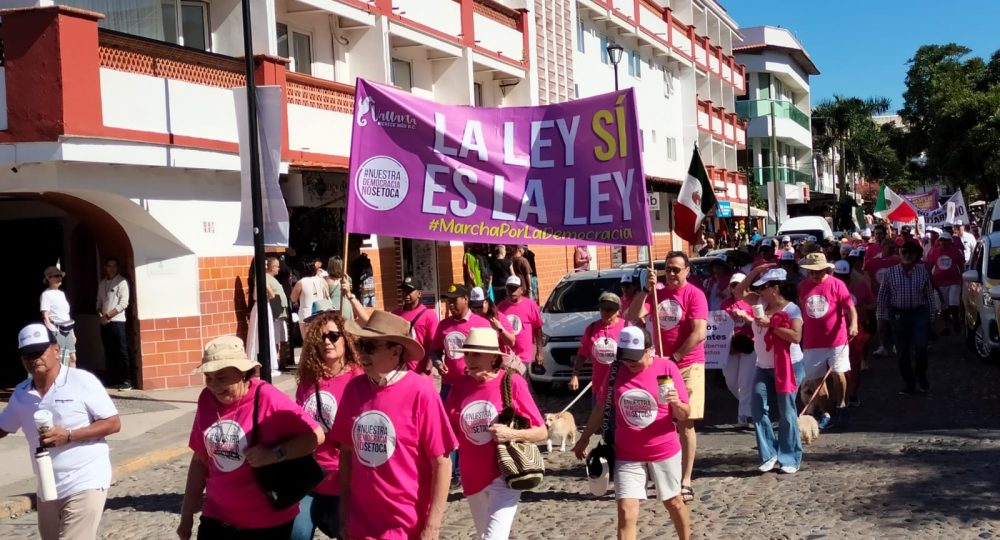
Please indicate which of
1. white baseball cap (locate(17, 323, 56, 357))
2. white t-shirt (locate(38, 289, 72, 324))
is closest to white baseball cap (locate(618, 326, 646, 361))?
white baseball cap (locate(17, 323, 56, 357))

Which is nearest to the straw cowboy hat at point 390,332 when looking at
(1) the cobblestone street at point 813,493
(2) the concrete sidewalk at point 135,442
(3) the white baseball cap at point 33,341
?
(3) the white baseball cap at point 33,341

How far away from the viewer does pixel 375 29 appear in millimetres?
20219

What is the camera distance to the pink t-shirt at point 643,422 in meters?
6.36

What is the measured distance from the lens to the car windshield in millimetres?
14750

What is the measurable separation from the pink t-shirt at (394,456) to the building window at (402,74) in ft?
60.9

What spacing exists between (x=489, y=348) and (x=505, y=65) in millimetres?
21265

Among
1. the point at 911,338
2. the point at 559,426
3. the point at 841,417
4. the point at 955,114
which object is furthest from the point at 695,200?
the point at 955,114

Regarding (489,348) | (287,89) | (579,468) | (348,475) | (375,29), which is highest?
(375,29)

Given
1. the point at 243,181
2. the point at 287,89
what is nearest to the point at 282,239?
the point at 243,181

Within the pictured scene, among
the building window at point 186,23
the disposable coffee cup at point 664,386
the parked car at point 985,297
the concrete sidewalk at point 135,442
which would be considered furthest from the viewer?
the building window at point 186,23

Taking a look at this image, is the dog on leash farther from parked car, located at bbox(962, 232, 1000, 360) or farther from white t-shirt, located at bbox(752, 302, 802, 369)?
parked car, located at bbox(962, 232, 1000, 360)

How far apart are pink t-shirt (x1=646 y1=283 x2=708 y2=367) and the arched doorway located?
380 inches

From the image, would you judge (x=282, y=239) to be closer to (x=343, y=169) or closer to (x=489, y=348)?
(x=343, y=169)

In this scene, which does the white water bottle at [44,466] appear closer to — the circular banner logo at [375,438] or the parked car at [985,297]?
the circular banner logo at [375,438]
